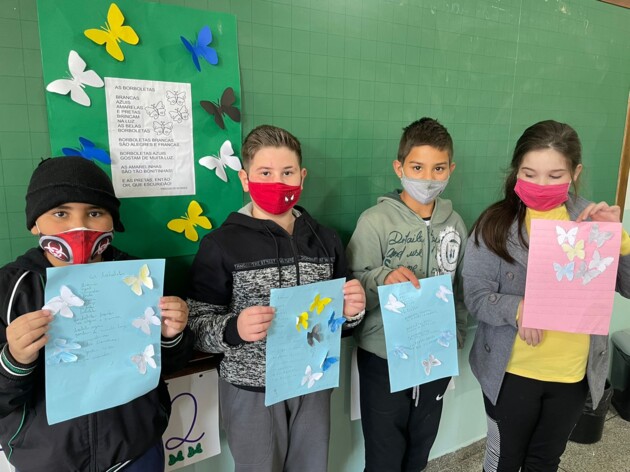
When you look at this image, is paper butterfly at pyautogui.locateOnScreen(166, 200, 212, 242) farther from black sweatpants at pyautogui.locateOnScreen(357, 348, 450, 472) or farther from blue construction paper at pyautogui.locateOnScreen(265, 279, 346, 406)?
black sweatpants at pyautogui.locateOnScreen(357, 348, 450, 472)

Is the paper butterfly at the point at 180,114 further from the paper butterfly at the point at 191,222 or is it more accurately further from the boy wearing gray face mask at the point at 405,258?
the boy wearing gray face mask at the point at 405,258

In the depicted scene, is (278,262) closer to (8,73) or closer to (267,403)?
(267,403)

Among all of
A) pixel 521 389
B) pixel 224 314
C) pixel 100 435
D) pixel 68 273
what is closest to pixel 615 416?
pixel 521 389

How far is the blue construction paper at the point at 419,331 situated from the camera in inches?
46.2

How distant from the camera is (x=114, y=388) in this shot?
863mm

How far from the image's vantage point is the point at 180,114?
1.16 meters

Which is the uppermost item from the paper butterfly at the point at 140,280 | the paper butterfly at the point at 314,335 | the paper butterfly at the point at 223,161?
the paper butterfly at the point at 223,161

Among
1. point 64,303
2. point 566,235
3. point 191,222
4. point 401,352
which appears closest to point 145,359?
point 64,303

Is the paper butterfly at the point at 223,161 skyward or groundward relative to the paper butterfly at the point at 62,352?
skyward

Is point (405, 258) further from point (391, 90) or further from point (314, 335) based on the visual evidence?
point (391, 90)

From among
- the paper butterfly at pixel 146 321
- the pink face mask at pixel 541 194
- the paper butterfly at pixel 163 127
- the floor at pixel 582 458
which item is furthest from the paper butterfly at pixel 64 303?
the floor at pixel 582 458

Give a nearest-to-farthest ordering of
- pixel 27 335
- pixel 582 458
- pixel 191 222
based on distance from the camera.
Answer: pixel 27 335 → pixel 191 222 → pixel 582 458

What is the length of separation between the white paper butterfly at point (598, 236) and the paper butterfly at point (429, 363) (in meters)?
0.53

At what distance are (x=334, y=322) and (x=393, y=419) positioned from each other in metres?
0.48
